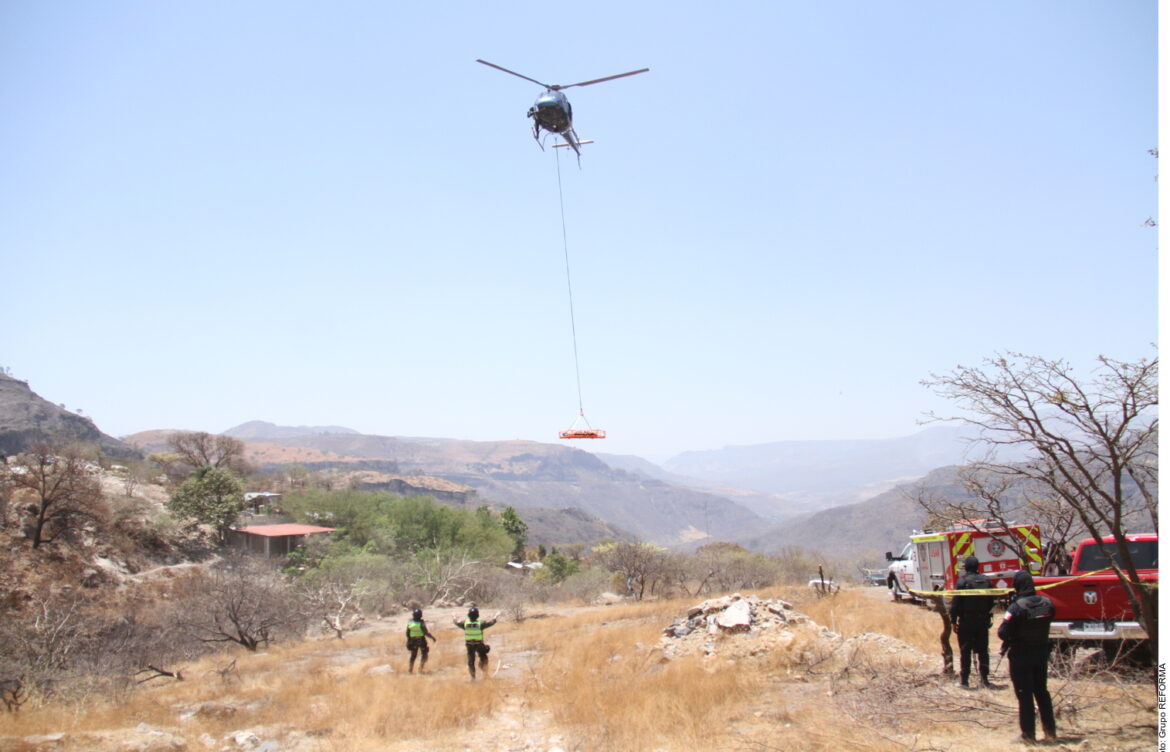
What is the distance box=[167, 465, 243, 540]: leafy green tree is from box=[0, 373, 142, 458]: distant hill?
2314 inches

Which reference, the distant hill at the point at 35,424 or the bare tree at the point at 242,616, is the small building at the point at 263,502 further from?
the distant hill at the point at 35,424

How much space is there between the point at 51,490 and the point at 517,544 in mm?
44584

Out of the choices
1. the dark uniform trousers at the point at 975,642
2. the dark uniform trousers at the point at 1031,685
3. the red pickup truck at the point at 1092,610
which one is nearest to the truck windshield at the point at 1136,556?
the red pickup truck at the point at 1092,610

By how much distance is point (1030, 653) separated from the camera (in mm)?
6242

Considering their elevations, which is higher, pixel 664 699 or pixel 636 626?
pixel 664 699

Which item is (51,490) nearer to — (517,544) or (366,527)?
(366,527)

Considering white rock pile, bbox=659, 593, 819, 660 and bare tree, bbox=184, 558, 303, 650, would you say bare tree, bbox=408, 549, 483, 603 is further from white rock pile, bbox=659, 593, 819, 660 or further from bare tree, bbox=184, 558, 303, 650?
white rock pile, bbox=659, 593, 819, 660

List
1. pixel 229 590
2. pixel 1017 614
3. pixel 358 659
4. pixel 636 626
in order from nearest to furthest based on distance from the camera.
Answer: pixel 1017 614 → pixel 358 659 → pixel 636 626 → pixel 229 590

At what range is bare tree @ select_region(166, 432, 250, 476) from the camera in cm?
7081

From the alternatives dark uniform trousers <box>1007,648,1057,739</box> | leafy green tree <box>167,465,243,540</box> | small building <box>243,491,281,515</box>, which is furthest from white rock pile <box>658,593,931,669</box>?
small building <box>243,491,281,515</box>

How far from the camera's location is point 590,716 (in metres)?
10.1

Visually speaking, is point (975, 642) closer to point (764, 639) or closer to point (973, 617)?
point (973, 617)

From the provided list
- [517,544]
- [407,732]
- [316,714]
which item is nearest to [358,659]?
[316,714]

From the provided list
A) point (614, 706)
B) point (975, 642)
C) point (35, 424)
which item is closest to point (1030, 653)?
point (975, 642)
